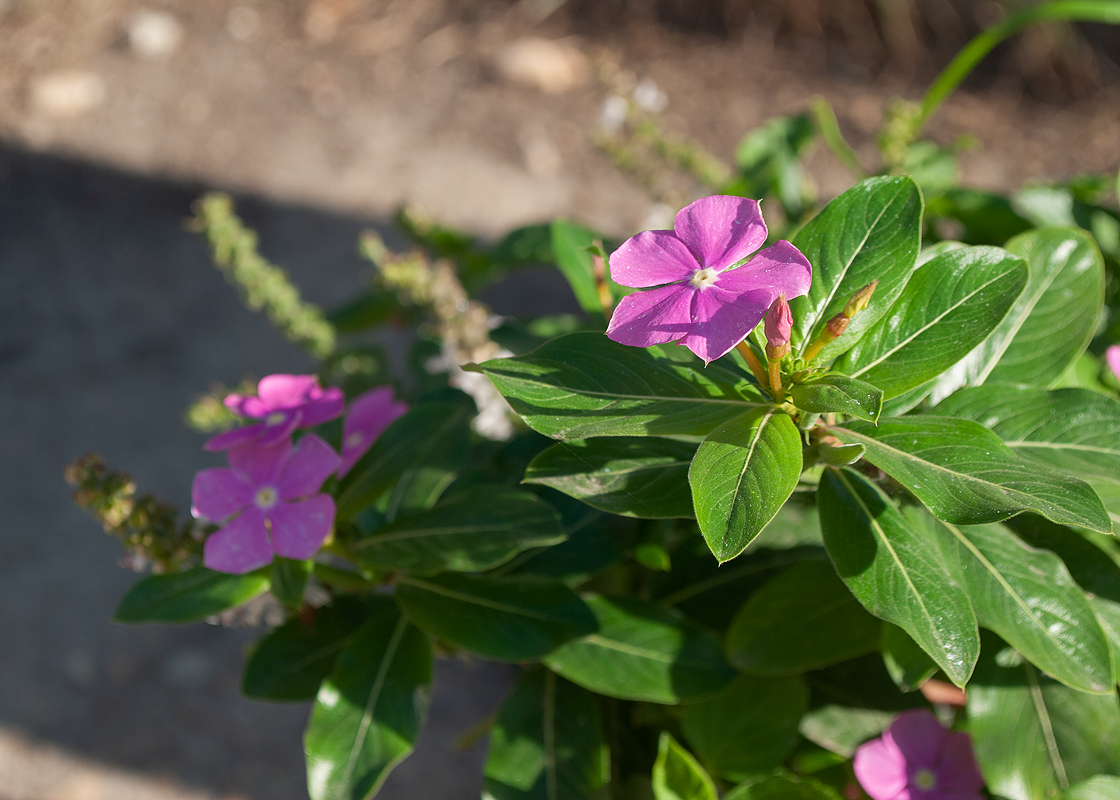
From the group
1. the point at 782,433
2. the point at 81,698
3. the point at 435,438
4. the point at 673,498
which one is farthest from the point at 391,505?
the point at 81,698

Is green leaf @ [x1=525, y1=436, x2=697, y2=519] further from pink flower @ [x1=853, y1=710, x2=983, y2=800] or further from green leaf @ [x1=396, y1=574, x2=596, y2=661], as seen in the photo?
pink flower @ [x1=853, y1=710, x2=983, y2=800]

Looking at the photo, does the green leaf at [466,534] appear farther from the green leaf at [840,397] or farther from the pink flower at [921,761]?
the pink flower at [921,761]

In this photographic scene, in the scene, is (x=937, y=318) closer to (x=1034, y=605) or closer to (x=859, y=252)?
(x=859, y=252)

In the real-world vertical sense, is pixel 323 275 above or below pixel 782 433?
below

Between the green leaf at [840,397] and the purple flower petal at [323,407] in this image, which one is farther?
the purple flower petal at [323,407]

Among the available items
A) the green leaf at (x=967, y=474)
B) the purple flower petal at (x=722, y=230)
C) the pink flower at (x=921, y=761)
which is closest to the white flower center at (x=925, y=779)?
the pink flower at (x=921, y=761)

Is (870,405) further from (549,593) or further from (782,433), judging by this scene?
(549,593)

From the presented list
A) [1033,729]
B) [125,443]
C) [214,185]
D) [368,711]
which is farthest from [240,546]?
[214,185]
